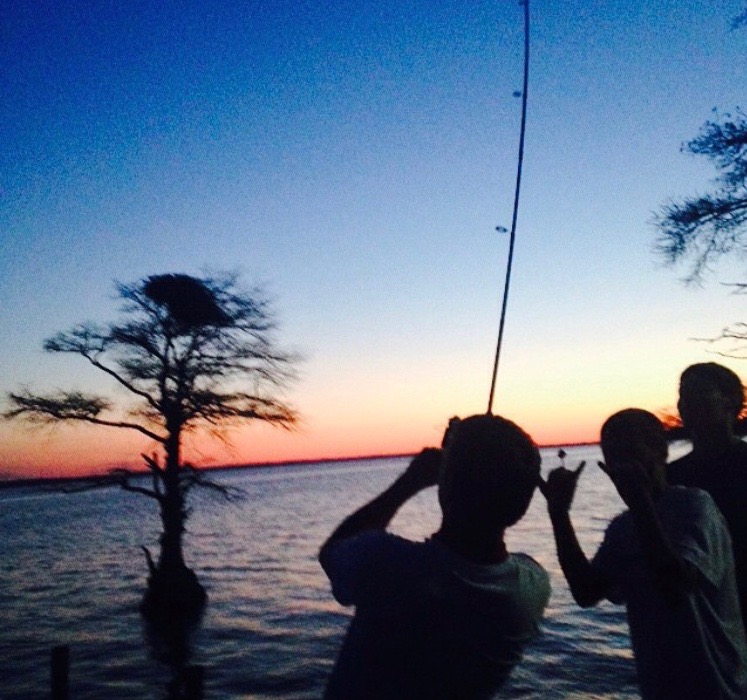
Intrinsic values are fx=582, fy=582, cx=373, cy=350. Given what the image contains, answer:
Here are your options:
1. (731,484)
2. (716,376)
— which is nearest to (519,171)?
(716,376)

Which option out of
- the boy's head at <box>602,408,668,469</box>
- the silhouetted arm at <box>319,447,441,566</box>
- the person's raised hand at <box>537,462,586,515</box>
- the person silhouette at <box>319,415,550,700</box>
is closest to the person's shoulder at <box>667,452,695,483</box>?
the boy's head at <box>602,408,668,469</box>

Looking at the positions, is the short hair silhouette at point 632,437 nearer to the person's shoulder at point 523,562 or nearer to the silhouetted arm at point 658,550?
the silhouetted arm at point 658,550

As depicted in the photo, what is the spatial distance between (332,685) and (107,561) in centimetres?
3793

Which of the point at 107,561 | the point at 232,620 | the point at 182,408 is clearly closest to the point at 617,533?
the point at 182,408

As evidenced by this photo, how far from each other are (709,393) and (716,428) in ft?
0.71

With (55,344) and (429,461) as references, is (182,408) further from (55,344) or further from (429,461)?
(429,461)

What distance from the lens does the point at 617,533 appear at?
2.47m

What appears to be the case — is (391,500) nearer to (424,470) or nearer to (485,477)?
(424,470)

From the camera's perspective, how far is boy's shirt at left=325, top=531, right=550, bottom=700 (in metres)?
1.55

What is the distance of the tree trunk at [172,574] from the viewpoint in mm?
15867

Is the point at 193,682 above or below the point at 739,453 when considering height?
below

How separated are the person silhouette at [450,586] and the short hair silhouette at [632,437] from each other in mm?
865

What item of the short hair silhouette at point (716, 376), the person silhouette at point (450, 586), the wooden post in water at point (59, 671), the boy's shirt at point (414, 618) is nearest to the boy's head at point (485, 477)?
the person silhouette at point (450, 586)

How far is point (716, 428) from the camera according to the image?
328cm
